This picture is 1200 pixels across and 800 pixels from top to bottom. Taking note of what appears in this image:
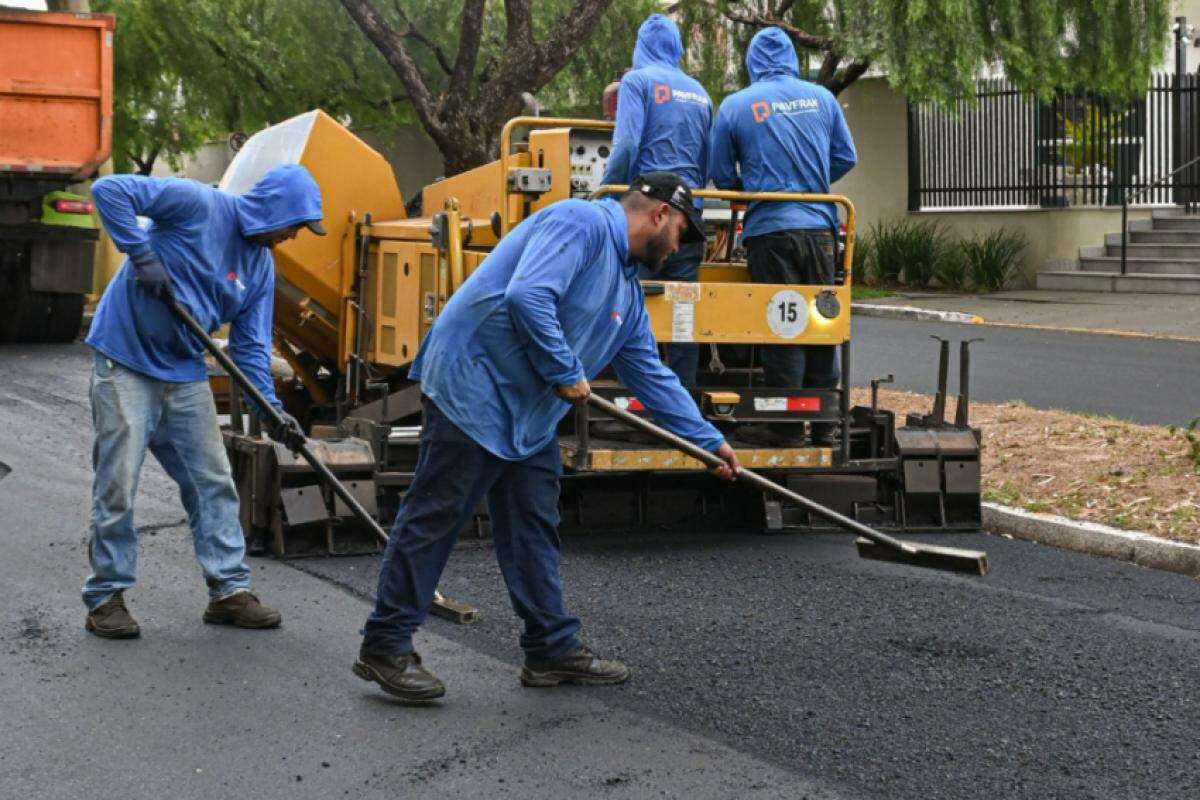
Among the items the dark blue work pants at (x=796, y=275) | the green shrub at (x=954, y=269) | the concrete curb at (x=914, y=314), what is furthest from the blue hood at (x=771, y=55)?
the green shrub at (x=954, y=269)

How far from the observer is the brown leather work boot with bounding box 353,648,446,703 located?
17.4 feet

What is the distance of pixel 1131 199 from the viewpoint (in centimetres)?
2111

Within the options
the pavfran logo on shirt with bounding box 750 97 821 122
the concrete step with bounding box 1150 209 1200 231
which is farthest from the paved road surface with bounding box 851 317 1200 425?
the concrete step with bounding box 1150 209 1200 231

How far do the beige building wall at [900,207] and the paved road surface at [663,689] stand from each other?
1374cm

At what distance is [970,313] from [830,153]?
9901 millimetres

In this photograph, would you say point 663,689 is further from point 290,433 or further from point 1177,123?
point 1177,123

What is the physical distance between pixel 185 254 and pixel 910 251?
647 inches

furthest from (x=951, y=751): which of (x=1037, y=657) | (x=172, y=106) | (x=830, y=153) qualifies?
(x=172, y=106)

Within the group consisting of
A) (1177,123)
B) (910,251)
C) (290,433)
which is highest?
(1177,123)

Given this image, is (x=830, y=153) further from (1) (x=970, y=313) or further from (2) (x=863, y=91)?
(2) (x=863, y=91)

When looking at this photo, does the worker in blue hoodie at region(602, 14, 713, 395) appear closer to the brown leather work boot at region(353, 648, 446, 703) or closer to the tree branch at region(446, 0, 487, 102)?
the brown leather work boot at region(353, 648, 446, 703)

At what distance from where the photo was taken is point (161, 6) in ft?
74.0

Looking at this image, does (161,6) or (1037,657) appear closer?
(1037,657)

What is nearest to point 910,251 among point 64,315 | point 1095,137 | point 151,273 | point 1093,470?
point 1095,137
